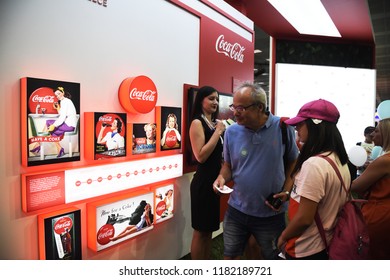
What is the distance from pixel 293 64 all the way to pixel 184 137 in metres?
5.24

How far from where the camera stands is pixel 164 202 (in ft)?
8.56

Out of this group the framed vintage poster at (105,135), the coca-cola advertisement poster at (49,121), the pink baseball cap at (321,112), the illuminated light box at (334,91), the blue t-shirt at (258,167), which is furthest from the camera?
the illuminated light box at (334,91)

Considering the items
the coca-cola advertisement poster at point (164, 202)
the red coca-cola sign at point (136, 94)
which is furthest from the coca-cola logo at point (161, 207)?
the red coca-cola sign at point (136, 94)

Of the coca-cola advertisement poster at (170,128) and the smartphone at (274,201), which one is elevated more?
the coca-cola advertisement poster at (170,128)

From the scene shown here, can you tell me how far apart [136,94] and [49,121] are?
2.21ft

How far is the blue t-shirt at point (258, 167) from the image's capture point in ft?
5.93

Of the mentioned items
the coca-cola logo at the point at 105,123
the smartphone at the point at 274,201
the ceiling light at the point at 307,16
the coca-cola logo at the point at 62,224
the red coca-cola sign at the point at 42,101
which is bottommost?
the coca-cola logo at the point at 62,224

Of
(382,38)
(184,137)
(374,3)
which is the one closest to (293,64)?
(382,38)

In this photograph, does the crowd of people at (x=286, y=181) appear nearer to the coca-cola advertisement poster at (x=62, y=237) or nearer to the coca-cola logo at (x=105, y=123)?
the coca-cola logo at (x=105, y=123)

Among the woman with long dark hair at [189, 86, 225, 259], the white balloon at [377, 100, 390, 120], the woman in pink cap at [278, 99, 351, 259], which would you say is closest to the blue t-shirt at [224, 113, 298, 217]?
the woman in pink cap at [278, 99, 351, 259]

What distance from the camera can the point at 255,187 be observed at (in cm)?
181

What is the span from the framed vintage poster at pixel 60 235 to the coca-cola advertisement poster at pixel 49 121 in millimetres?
351

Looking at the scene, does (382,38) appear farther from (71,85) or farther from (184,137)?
(71,85)

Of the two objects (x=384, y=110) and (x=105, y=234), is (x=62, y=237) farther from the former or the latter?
(x=384, y=110)
